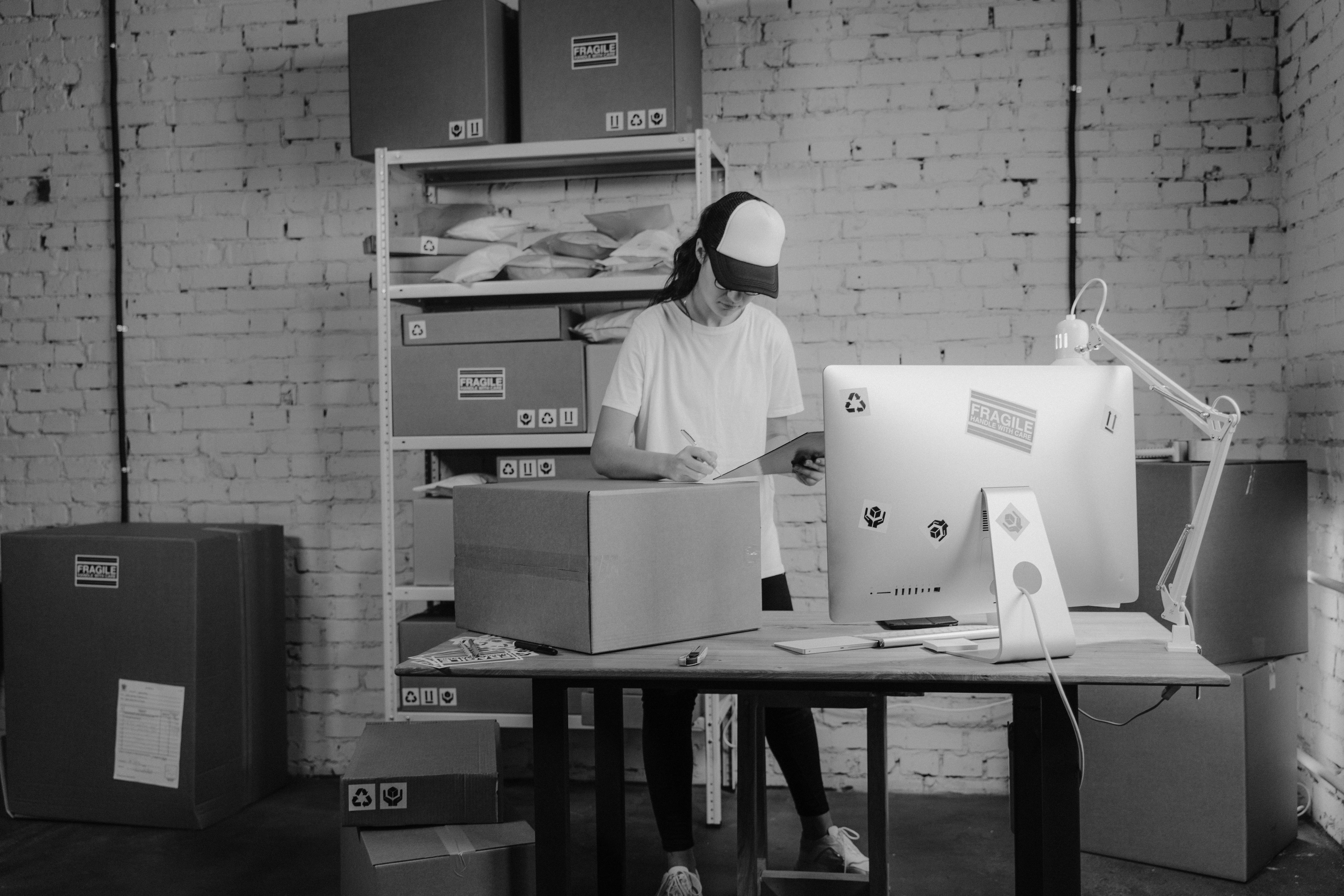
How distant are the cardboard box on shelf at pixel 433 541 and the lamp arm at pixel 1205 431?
1.80 meters

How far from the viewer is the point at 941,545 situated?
5.02ft

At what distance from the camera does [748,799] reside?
1.92 meters

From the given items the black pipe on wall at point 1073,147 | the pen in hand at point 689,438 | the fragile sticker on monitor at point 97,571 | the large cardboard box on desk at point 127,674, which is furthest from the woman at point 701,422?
the fragile sticker on monitor at point 97,571

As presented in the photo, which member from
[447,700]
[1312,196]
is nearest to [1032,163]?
[1312,196]

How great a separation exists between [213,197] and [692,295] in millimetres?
1921

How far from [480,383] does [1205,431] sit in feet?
5.94

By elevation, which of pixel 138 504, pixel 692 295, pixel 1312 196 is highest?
pixel 1312 196

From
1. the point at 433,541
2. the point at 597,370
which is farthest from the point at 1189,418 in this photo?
the point at 433,541

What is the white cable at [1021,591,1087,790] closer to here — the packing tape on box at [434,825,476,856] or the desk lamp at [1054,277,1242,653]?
the desk lamp at [1054,277,1242,653]

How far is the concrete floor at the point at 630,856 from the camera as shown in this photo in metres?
2.46

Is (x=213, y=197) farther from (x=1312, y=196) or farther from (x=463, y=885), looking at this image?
(x=1312, y=196)

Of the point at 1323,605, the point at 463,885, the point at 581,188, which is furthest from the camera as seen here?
the point at 581,188

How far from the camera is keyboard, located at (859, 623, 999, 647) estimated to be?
5.51 ft

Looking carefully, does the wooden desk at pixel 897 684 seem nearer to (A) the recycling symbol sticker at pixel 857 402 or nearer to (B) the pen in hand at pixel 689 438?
(A) the recycling symbol sticker at pixel 857 402
